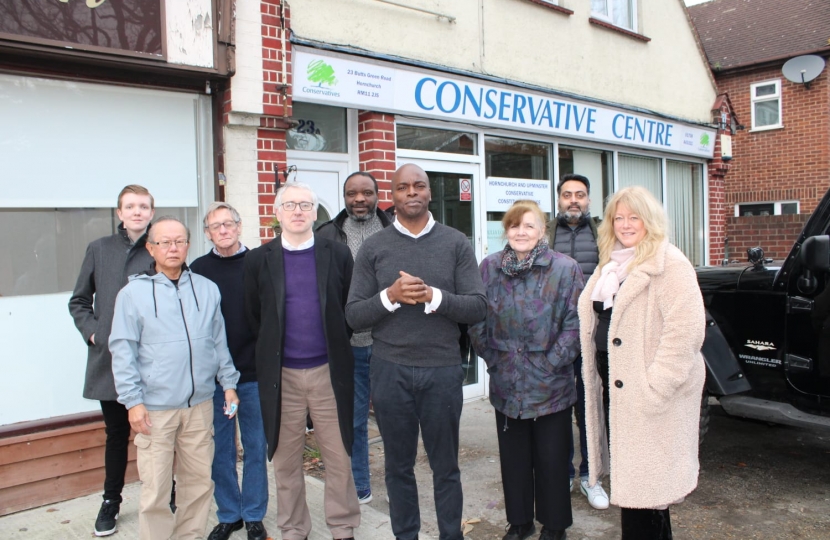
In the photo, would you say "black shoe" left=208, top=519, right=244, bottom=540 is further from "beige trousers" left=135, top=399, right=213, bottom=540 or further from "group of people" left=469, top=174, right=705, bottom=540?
"group of people" left=469, top=174, right=705, bottom=540

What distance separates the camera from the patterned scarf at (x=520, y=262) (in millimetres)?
3330

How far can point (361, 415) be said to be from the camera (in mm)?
4035

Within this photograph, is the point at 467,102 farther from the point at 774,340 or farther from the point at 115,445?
the point at 115,445

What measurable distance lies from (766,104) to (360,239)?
14544 millimetres

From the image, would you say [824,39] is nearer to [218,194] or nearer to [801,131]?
[801,131]

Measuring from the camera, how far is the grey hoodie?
3.02 meters

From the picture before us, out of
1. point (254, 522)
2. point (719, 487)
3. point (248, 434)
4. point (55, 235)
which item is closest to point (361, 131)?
point (55, 235)

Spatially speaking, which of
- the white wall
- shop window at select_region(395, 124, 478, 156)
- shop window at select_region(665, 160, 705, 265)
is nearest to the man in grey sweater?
the white wall

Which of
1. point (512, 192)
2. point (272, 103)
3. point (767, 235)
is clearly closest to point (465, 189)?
point (512, 192)

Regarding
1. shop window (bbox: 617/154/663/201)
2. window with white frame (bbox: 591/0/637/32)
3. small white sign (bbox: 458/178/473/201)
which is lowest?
small white sign (bbox: 458/178/473/201)

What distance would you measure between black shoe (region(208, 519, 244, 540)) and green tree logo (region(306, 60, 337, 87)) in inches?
129

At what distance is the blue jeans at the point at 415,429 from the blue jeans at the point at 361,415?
771 millimetres

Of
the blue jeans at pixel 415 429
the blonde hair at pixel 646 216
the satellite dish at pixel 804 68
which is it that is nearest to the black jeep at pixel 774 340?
the blonde hair at pixel 646 216

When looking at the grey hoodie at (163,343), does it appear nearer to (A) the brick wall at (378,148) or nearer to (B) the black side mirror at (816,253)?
(A) the brick wall at (378,148)
